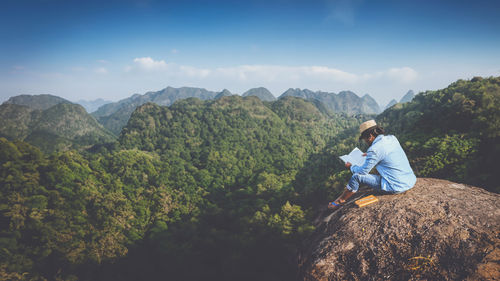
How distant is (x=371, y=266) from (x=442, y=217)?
198cm

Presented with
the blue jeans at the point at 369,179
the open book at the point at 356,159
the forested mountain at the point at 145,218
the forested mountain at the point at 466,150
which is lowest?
the forested mountain at the point at 145,218

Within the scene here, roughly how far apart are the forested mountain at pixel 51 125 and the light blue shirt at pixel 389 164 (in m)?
151

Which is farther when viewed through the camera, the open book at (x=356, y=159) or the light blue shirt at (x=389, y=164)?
the open book at (x=356, y=159)

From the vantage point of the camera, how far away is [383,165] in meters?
5.30

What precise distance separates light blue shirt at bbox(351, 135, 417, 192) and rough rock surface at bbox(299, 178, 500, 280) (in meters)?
0.39

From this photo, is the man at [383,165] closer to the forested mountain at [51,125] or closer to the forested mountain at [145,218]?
the forested mountain at [145,218]

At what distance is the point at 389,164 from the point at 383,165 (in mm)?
144

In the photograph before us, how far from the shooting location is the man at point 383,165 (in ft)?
16.9

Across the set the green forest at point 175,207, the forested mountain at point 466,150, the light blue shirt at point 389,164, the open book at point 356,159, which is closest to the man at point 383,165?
the light blue shirt at point 389,164

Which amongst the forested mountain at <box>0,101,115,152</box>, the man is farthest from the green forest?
the forested mountain at <box>0,101,115,152</box>

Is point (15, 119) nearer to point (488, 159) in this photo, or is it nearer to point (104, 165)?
point (104, 165)

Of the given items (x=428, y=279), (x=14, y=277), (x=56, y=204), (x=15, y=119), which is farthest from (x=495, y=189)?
(x=15, y=119)

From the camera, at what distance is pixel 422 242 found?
422 cm

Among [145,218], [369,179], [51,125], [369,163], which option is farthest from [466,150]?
[51,125]
